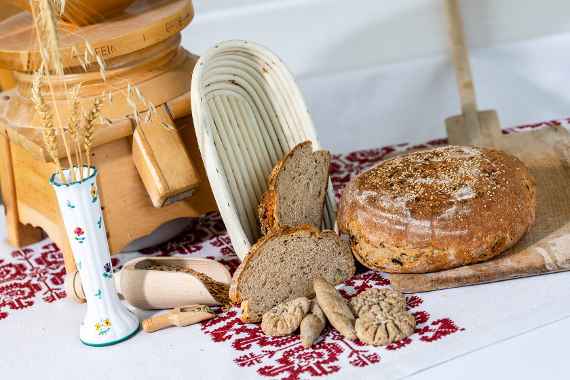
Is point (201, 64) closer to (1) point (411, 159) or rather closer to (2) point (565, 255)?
(1) point (411, 159)

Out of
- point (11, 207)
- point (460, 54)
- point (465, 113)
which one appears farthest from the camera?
point (460, 54)

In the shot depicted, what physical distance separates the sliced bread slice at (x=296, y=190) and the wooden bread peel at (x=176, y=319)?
0.17 metres

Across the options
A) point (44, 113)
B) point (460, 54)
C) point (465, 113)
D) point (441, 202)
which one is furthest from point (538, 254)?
point (460, 54)

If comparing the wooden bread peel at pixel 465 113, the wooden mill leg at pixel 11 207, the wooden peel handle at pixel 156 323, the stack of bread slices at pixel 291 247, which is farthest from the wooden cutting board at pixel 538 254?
the wooden mill leg at pixel 11 207

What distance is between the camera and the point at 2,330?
4.75ft

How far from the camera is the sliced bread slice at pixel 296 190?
142cm

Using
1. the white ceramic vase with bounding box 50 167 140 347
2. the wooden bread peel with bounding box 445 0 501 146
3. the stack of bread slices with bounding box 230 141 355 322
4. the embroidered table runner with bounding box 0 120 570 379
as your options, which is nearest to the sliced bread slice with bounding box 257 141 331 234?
the stack of bread slices with bounding box 230 141 355 322

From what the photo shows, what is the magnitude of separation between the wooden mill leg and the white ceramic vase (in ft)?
1.28

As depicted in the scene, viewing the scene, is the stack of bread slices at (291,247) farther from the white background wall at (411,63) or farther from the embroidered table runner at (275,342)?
the white background wall at (411,63)

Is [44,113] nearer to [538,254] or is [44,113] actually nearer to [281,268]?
[281,268]

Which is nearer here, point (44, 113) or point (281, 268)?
point (44, 113)

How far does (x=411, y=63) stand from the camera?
2.23 metres

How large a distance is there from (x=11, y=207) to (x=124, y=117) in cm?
37

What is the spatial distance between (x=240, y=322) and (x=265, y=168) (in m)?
0.28
